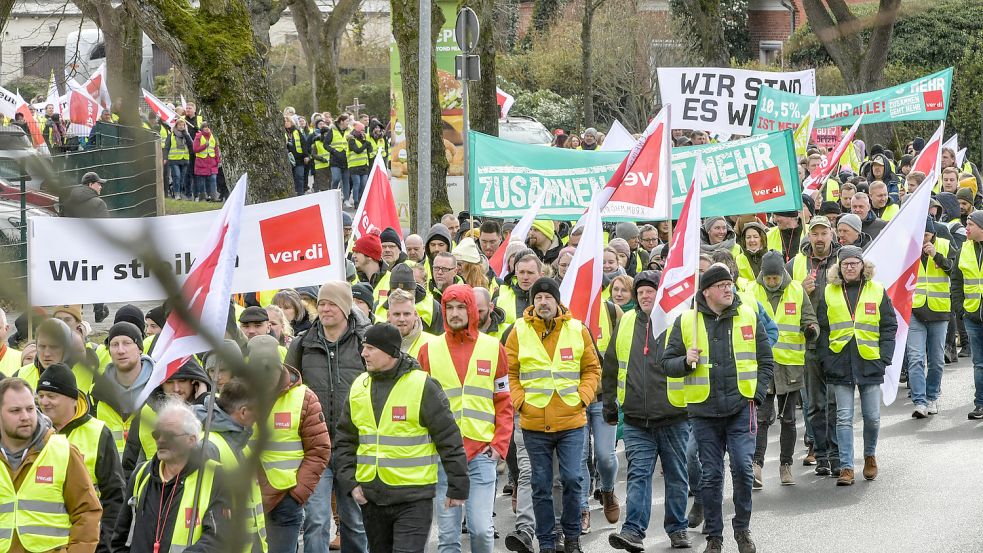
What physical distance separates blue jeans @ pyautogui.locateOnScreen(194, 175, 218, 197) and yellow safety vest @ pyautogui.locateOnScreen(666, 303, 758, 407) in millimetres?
21720

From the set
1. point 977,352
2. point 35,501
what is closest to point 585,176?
point 977,352

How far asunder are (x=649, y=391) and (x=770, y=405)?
81.7 inches

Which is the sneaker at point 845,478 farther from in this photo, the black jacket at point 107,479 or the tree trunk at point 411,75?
the tree trunk at point 411,75

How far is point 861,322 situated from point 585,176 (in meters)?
3.73

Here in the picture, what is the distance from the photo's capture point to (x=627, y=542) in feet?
A: 27.1

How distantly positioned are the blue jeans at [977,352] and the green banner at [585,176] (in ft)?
6.47

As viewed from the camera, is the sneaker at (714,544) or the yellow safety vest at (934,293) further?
the yellow safety vest at (934,293)

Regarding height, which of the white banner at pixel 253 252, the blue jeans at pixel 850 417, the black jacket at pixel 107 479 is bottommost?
the blue jeans at pixel 850 417

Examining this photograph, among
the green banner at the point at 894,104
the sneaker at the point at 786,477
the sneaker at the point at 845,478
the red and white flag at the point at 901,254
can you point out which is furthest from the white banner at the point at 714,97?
the sneaker at the point at 845,478

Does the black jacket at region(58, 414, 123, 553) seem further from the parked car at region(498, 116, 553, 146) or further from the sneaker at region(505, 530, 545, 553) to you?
the parked car at region(498, 116, 553, 146)

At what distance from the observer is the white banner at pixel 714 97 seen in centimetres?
1739

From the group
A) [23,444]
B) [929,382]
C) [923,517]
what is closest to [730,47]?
[929,382]

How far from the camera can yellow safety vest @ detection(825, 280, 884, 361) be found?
1023cm

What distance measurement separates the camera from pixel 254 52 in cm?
1292
